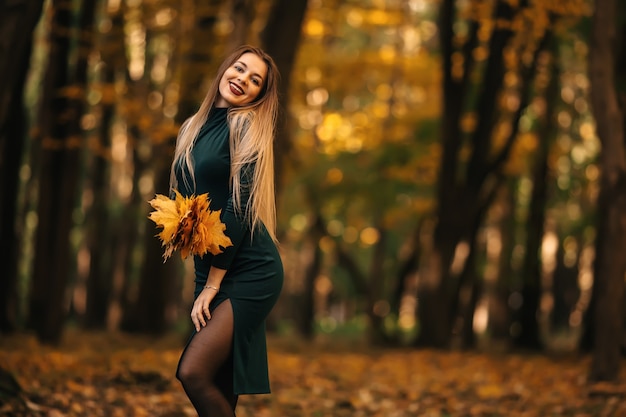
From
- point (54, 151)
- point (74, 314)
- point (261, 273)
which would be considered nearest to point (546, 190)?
point (54, 151)

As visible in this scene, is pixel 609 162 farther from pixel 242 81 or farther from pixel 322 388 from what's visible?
pixel 242 81

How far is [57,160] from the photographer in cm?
1480

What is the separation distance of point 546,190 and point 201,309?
50.7 feet

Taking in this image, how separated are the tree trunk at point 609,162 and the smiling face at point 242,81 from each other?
6.42 metres

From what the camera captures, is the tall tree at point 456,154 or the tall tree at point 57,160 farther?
the tall tree at point 456,154

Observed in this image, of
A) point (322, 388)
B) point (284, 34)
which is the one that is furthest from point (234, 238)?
point (284, 34)

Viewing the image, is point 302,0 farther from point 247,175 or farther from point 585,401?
point 247,175

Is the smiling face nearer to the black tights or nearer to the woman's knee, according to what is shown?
the black tights

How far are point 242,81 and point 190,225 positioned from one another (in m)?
0.76

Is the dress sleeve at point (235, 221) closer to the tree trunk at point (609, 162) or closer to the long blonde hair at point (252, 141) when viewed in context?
the long blonde hair at point (252, 141)

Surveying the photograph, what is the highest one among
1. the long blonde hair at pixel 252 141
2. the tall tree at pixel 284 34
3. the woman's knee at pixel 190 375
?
the tall tree at pixel 284 34

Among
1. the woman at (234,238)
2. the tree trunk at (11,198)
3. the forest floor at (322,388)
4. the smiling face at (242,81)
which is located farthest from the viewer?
the tree trunk at (11,198)

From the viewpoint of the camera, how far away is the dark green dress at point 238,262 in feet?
15.7

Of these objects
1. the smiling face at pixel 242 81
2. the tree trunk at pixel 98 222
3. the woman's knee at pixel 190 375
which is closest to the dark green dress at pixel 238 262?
the smiling face at pixel 242 81
